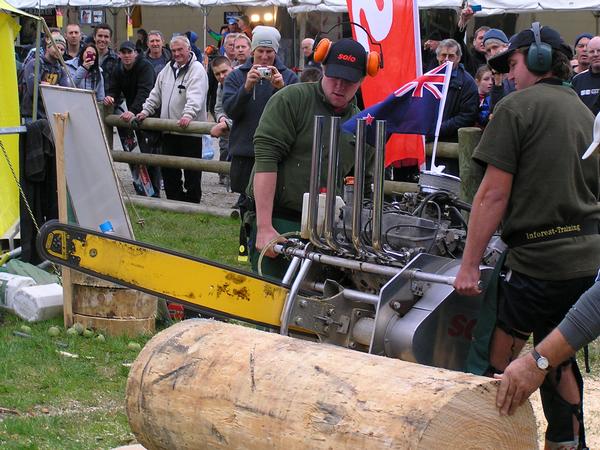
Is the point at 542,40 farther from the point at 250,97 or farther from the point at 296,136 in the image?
the point at 250,97

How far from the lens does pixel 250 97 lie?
823cm

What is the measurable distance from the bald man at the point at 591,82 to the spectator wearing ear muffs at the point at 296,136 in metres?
4.06

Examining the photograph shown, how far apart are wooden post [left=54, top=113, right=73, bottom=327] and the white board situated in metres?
0.07

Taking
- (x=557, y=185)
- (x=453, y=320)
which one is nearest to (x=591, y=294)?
(x=557, y=185)

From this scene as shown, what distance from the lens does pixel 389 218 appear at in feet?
16.1

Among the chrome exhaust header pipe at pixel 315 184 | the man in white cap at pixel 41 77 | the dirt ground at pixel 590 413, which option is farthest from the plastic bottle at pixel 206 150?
the chrome exhaust header pipe at pixel 315 184

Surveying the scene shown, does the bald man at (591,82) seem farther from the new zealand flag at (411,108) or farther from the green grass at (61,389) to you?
the green grass at (61,389)

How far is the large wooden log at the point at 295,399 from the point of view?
3.20 meters

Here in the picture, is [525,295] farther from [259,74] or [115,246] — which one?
[259,74]

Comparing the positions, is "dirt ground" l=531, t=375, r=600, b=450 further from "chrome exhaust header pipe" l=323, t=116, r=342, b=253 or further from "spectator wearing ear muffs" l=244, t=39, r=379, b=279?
"spectator wearing ear muffs" l=244, t=39, r=379, b=279

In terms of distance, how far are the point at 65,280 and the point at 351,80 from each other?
2625mm

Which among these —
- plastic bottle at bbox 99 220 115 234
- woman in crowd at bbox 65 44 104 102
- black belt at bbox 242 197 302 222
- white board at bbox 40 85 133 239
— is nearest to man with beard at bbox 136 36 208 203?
woman in crowd at bbox 65 44 104 102

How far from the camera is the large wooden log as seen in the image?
320 cm

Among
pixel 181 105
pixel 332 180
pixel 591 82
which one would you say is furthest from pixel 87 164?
pixel 181 105
